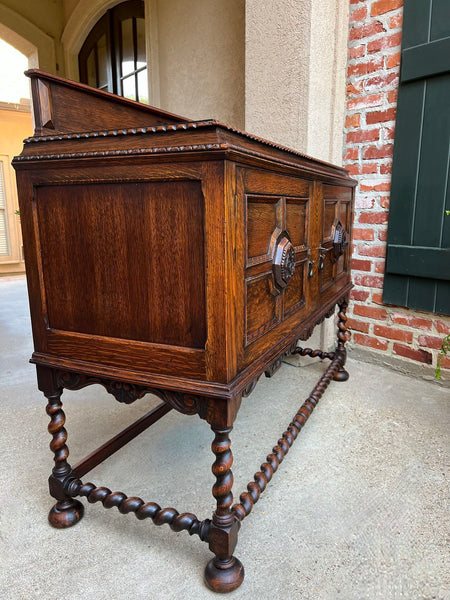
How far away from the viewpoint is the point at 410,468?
1652 mm

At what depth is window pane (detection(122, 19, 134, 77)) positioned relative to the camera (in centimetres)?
401

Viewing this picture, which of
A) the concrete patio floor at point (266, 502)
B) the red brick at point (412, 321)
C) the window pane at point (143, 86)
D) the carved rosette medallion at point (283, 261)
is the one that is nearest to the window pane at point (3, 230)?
the window pane at point (143, 86)

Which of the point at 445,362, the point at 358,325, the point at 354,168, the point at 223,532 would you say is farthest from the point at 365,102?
the point at 223,532

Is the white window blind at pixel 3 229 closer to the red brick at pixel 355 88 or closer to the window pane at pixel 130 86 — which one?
the window pane at pixel 130 86

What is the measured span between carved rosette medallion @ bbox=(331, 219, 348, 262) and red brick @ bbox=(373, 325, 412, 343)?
80cm

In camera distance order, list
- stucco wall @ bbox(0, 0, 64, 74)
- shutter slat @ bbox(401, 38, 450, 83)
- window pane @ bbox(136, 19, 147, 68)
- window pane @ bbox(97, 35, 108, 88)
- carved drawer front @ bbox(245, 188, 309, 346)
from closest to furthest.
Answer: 1. carved drawer front @ bbox(245, 188, 309, 346)
2. shutter slat @ bbox(401, 38, 450, 83)
3. window pane @ bbox(136, 19, 147, 68)
4. window pane @ bbox(97, 35, 108, 88)
5. stucco wall @ bbox(0, 0, 64, 74)

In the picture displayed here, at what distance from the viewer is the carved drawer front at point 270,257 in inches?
43.1

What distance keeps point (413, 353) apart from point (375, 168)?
1.11 meters

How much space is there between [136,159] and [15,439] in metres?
1.48

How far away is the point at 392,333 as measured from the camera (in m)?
2.56

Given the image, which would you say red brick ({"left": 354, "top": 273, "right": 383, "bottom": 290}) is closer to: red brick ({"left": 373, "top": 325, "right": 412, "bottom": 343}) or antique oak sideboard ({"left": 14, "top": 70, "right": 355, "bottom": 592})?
red brick ({"left": 373, "top": 325, "right": 412, "bottom": 343})

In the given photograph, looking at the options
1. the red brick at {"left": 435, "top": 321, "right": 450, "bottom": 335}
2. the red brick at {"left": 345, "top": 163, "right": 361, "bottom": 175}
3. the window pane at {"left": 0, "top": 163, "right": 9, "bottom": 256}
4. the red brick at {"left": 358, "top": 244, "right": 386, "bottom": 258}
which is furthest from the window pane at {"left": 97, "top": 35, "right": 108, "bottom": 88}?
the window pane at {"left": 0, "top": 163, "right": 9, "bottom": 256}

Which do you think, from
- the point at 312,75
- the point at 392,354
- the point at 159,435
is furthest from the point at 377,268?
the point at 159,435

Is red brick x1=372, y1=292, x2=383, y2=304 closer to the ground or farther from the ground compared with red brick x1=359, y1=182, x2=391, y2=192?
closer to the ground
